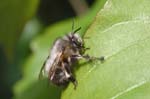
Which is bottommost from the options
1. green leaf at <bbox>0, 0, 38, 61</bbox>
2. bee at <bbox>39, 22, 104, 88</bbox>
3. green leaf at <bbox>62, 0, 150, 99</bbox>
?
green leaf at <bbox>0, 0, 38, 61</bbox>

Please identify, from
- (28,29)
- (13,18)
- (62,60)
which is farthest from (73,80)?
(28,29)

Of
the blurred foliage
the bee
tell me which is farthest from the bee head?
the blurred foliage

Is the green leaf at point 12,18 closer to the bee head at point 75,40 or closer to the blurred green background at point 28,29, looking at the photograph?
the blurred green background at point 28,29

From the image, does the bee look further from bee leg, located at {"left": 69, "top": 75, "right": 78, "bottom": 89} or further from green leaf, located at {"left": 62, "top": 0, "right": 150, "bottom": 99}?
green leaf, located at {"left": 62, "top": 0, "right": 150, "bottom": 99}

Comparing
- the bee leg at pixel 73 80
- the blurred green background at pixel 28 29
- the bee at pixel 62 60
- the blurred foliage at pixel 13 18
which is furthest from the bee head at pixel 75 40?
the blurred foliage at pixel 13 18

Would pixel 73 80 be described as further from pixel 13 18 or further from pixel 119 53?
pixel 13 18

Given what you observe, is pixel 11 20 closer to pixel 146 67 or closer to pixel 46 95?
pixel 46 95

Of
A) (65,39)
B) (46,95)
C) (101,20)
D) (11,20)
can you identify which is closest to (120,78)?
(101,20)
